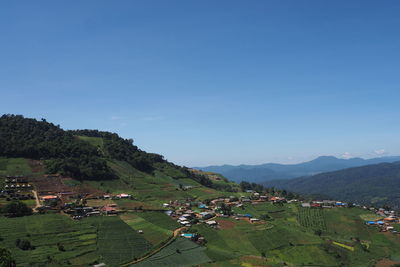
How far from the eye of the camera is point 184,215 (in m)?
79.9

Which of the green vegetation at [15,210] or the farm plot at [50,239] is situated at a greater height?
the green vegetation at [15,210]

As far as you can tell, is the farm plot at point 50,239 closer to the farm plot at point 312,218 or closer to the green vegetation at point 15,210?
the green vegetation at point 15,210

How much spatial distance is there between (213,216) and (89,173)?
45884 millimetres

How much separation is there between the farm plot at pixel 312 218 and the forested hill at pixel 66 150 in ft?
197

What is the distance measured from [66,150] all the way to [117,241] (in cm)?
6845

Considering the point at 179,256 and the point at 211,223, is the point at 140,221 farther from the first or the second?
the point at 179,256

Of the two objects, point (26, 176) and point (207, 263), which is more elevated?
point (26, 176)

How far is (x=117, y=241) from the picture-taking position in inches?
2295

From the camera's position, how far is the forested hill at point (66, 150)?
10562 cm

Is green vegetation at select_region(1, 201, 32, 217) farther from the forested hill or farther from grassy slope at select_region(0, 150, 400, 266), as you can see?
the forested hill

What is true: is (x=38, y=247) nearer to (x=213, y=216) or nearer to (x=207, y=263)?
(x=207, y=263)

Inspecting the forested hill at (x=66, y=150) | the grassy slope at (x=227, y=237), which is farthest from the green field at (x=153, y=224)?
the forested hill at (x=66, y=150)

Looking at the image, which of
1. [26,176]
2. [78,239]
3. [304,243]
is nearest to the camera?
[78,239]

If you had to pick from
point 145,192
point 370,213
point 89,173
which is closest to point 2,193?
point 89,173
